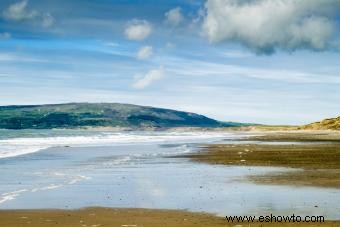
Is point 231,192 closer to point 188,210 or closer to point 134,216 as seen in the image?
point 188,210

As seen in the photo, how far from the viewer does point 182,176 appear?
26.4 meters

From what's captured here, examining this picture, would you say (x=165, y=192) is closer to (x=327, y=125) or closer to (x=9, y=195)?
(x=9, y=195)

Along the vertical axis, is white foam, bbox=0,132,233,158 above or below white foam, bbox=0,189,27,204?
above

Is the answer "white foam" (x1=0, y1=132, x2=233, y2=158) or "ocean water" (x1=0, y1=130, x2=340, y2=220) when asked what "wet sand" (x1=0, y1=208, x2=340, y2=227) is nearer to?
"ocean water" (x1=0, y1=130, x2=340, y2=220)

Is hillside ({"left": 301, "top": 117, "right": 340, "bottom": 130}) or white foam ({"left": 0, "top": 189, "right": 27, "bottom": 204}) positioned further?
hillside ({"left": 301, "top": 117, "right": 340, "bottom": 130})

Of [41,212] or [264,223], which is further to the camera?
[41,212]

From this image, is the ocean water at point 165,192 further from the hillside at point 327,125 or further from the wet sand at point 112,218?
the hillside at point 327,125

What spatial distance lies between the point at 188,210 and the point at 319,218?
410cm

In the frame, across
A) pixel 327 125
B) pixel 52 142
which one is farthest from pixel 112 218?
pixel 327 125

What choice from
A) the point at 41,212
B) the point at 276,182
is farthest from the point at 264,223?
the point at 276,182

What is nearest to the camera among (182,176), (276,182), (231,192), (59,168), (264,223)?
(264,223)

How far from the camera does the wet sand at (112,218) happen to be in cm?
1448

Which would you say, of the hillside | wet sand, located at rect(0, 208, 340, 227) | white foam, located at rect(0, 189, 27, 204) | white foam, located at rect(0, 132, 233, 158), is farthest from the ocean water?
the hillside

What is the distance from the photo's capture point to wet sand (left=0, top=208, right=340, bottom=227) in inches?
570
